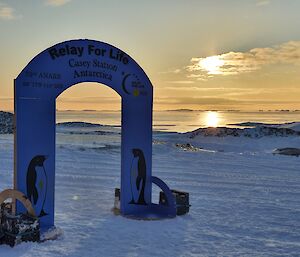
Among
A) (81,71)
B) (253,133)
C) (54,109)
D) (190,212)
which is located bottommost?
(190,212)

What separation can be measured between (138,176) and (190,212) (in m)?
1.39

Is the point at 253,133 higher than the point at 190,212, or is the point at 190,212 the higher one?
the point at 253,133

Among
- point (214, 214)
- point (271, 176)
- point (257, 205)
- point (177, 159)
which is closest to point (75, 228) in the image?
point (214, 214)

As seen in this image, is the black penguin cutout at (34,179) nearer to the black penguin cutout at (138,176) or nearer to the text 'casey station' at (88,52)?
the text 'casey station' at (88,52)

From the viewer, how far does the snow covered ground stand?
Answer: 6.47 metres

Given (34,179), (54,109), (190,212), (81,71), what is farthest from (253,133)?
(34,179)

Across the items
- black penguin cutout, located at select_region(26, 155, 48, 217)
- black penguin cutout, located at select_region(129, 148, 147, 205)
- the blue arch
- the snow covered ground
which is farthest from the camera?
black penguin cutout, located at select_region(129, 148, 147, 205)

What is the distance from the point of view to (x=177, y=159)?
1695 cm

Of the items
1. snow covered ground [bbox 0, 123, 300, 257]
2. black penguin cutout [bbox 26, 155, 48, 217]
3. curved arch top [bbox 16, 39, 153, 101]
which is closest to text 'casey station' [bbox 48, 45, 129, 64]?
curved arch top [bbox 16, 39, 153, 101]

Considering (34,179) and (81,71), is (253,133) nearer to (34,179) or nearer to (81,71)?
(81,71)

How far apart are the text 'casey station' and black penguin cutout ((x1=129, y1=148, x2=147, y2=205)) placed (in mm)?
1977

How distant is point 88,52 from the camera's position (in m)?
7.80

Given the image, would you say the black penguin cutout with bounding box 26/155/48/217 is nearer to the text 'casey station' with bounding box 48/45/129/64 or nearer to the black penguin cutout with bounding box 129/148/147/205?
the text 'casey station' with bounding box 48/45/129/64

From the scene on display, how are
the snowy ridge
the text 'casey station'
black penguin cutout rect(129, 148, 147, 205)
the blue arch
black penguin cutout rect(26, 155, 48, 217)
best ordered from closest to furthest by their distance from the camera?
1. the blue arch
2. black penguin cutout rect(26, 155, 48, 217)
3. the text 'casey station'
4. black penguin cutout rect(129, 148, 147, 205)
5. the snowy ridge
